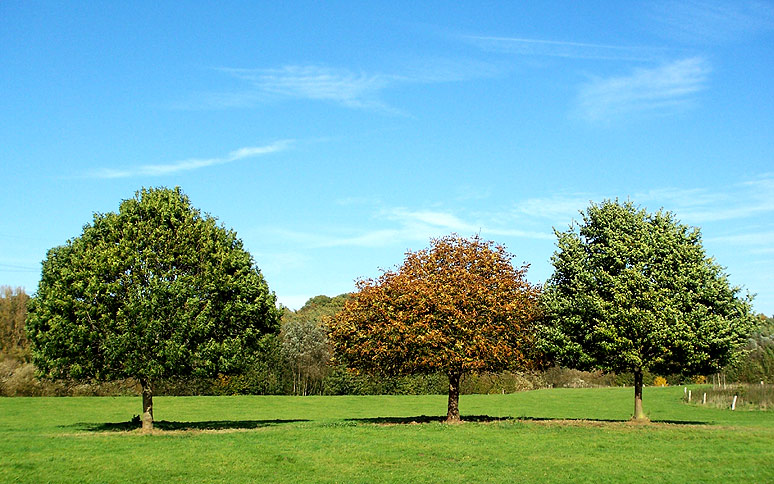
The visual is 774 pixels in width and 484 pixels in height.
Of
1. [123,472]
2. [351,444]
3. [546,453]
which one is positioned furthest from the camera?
[351,444]

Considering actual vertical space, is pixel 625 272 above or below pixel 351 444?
above

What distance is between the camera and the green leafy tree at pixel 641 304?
36531 mm

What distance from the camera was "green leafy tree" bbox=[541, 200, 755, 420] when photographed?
36.5 metres

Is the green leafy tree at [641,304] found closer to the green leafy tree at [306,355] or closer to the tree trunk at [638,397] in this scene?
the tree trunk at [638,397]

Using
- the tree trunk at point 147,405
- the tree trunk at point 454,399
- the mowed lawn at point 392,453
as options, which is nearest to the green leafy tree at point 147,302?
the tree trunk at point 147,405

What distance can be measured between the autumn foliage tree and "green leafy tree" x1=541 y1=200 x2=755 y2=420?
2127 mm

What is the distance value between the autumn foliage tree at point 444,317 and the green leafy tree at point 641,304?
83.7 inches

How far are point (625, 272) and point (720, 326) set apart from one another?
5.51 metres

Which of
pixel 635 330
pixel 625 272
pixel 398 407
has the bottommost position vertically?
pixel 398 407

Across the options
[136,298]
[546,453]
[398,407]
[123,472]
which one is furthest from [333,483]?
[398,407]

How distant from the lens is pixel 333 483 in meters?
22.3

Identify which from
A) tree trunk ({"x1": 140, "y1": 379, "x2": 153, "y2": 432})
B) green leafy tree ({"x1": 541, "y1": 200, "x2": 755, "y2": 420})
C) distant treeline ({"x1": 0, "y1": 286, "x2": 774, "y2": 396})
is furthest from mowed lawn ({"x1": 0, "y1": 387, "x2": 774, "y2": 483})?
distant treeline ({"x1": 0, "y1": 286, "x2": 774, "y2": 396})

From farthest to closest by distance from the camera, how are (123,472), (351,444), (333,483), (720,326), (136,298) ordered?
(720,326)
(136,298)
(351,444)
(123,472)
(333,483)

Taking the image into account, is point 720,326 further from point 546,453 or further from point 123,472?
point 123,472
